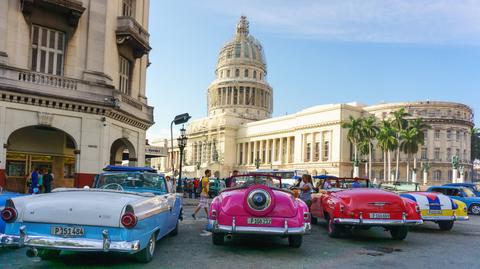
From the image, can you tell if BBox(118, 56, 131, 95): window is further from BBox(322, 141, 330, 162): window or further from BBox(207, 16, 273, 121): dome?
BBox(207, 16, 273, 121): dome

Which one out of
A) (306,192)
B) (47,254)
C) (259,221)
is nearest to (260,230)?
(259,221)

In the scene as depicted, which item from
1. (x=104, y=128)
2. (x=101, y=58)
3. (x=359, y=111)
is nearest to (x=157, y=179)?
(x=104, y=128)

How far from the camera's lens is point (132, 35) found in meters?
20.4

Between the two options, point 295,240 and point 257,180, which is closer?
point 295,240

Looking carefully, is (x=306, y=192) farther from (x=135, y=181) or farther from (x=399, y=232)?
(x=135, y=181)

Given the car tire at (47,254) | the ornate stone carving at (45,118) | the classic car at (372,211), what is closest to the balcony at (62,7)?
the ornate stone carving at (45,118)

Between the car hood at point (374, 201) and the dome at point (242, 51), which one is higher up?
the dome at point (242, 51)

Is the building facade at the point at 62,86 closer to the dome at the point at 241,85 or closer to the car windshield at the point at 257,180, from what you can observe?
the car windshield at the point at 257,180

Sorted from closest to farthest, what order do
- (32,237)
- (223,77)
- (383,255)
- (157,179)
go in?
(32,237) → (383,255) → (157,179) → (223,77)

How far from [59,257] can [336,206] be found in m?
5.64

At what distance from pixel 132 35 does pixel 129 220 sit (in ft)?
51.6

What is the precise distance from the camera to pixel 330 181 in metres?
14.0

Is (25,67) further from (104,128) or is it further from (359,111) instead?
(359,111)

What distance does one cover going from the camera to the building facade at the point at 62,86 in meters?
16.8
